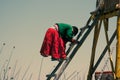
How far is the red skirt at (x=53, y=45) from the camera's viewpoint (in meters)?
13.6

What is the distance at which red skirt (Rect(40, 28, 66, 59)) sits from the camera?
13.6 metres

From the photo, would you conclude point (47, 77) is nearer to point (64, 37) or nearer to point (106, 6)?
point (64, 37)

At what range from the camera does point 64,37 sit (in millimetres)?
13945

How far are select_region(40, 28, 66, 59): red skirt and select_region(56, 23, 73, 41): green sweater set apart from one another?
186mm

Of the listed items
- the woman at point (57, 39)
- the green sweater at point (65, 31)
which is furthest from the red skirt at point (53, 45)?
the green sweater at point (65, 31)

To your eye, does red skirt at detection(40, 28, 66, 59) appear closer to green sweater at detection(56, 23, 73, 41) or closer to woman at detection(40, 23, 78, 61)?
woman at detection(40, 23, 78, 61)

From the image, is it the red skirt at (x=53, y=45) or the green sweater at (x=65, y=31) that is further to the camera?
the green sweater at (x=65, y=31)

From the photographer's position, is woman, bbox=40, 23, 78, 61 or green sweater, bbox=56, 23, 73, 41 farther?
green sweater, bbox=56, 23, 73, 41

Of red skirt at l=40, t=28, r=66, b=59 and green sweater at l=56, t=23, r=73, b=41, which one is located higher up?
green sweater at l=56, t=23, r=73, b=41

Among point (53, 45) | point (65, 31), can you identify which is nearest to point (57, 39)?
point (53, 45)

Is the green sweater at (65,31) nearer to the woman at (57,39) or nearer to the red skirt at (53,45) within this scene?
the woman at (57,39)

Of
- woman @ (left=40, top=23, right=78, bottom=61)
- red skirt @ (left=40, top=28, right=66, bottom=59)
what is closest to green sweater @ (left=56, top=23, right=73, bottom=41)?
woman @ (left=40, top=23, right=78, bottom=61)

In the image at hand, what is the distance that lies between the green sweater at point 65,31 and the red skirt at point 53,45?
0.61 ft

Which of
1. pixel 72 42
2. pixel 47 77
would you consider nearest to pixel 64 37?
pixel 72 42
